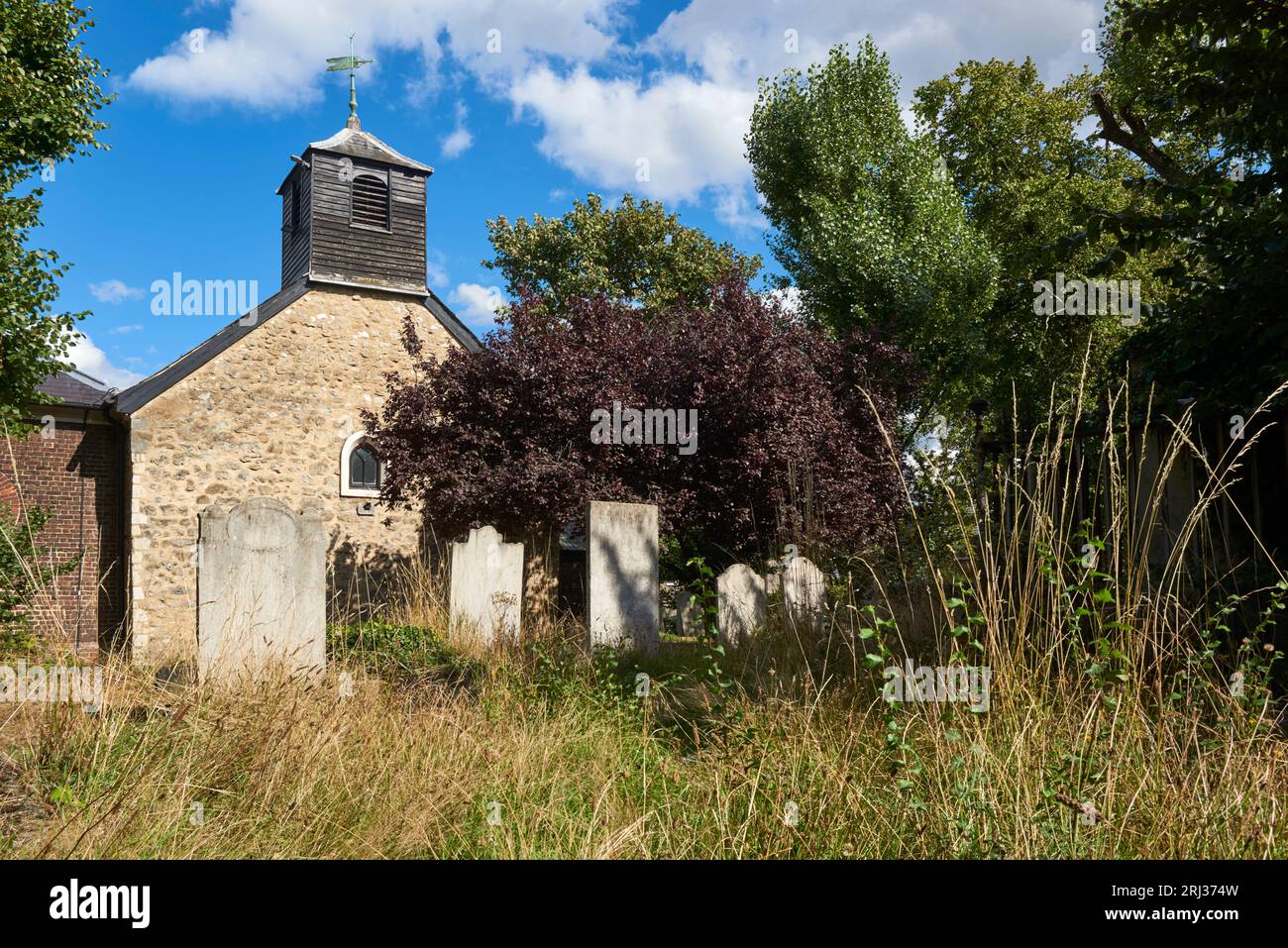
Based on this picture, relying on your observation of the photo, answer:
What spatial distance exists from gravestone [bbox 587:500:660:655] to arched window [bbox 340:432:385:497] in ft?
29.4

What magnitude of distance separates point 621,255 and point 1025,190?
32.1ft

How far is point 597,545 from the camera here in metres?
7.85

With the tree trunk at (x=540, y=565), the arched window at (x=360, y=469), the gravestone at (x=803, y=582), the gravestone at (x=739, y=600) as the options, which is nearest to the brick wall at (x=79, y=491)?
the arched window at (x=360, y=469)

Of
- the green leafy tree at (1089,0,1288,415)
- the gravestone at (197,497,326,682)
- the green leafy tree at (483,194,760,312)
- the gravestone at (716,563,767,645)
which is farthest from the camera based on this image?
the green leafy tree at (483,194,760,312)

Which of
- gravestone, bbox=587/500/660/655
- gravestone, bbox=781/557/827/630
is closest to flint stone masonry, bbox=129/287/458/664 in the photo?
gravestone, bbox=587/500/660/655

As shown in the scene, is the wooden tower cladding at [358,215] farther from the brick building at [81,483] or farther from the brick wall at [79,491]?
the brick wall at [79,491]

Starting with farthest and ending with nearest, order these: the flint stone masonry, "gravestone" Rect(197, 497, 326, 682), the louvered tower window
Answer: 1. the louvered tower window
2. the flint stone masonry
3. "gravestone" Rect(197, 497, 326, 682)

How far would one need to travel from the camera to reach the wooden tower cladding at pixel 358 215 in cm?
1720

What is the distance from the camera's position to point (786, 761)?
11.6 ft

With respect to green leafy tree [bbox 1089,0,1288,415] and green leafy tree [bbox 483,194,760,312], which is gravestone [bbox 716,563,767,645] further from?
green leafy tree [bbox 483,194,760,312]

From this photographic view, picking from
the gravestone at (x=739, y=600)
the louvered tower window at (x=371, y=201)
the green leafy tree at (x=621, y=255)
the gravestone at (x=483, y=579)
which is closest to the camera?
the gravestone at (x=739, y=600)

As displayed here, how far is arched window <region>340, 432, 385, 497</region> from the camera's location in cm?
1588

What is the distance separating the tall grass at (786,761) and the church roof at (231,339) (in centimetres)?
1144

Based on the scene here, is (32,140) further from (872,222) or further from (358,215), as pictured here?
(872,222)
